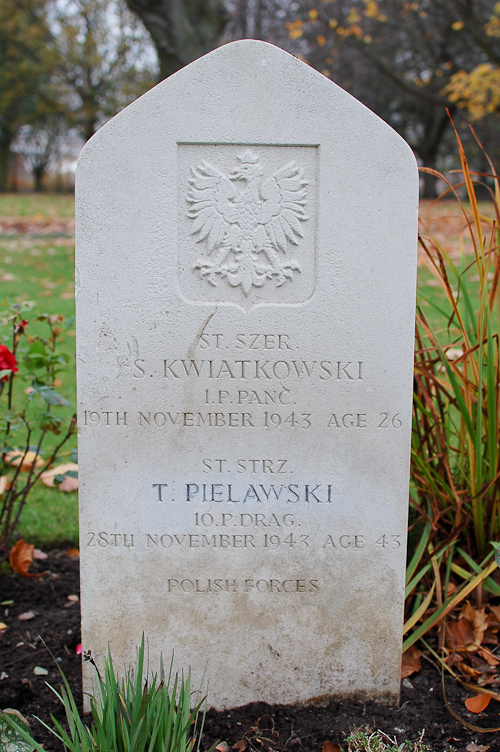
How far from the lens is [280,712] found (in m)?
2.28

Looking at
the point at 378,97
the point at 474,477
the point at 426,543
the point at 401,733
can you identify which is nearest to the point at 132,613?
the point at 401,733

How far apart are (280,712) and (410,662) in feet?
1.76

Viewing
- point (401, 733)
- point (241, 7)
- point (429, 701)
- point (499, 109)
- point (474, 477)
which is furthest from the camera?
point (241, 7)

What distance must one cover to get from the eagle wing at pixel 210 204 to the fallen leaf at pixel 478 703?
5.79ft

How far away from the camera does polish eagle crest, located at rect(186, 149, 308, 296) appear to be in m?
2.09

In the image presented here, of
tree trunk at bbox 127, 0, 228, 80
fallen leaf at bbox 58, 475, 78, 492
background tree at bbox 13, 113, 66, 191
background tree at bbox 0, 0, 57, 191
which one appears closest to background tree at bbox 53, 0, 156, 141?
background tree at bbox 0, 0, 57, 191

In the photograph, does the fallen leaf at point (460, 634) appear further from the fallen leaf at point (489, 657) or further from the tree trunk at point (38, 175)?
the tree trunk at point (38, 175)

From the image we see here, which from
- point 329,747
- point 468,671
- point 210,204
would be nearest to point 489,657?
point 468,671

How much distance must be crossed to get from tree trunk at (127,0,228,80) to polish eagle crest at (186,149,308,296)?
7.06 metres

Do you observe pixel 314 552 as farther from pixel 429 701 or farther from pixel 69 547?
pixel 69 547

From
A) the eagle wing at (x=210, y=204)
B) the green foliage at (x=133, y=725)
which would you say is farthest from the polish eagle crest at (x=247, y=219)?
the green foliage at (x=133, y=725)

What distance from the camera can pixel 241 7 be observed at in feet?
75.0

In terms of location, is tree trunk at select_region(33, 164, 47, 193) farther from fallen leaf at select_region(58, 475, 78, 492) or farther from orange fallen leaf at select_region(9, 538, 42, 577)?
orange fallen leaf at select_region(9, 538, 42, 577)

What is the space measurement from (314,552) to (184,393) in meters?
0.71
